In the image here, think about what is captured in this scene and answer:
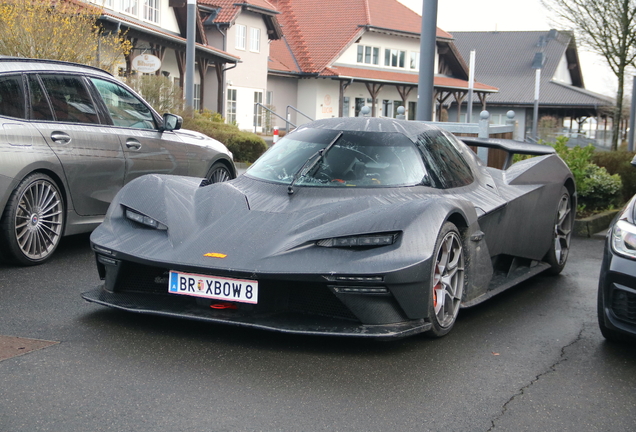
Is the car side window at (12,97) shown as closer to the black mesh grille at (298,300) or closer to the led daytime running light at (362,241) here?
the black mesh grille at (298,300)

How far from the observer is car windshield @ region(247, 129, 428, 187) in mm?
5527

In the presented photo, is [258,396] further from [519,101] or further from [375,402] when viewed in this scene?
[519,101]

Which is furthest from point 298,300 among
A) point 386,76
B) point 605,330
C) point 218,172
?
point 386,76

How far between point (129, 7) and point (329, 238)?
28.2m

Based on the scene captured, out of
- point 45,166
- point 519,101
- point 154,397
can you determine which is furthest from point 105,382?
point 519,101

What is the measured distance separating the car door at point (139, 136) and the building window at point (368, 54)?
41748 millimetres

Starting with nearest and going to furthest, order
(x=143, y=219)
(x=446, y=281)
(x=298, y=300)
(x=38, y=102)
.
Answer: (x=298, y=300)
(x=446, y=281)
(x=143, y=219)
(x=38, y=102)

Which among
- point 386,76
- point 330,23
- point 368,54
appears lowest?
point 386,76

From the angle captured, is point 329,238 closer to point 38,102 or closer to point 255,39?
point 38,102

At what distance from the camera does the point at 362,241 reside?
4.55m

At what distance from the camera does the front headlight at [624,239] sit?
4688 millimetres

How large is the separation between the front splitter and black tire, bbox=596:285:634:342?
1.07 meters

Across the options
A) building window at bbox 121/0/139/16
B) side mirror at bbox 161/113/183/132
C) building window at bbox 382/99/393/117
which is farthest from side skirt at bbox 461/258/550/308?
building window at bbox 382/99/393/117

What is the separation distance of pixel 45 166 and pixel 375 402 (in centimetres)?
412
